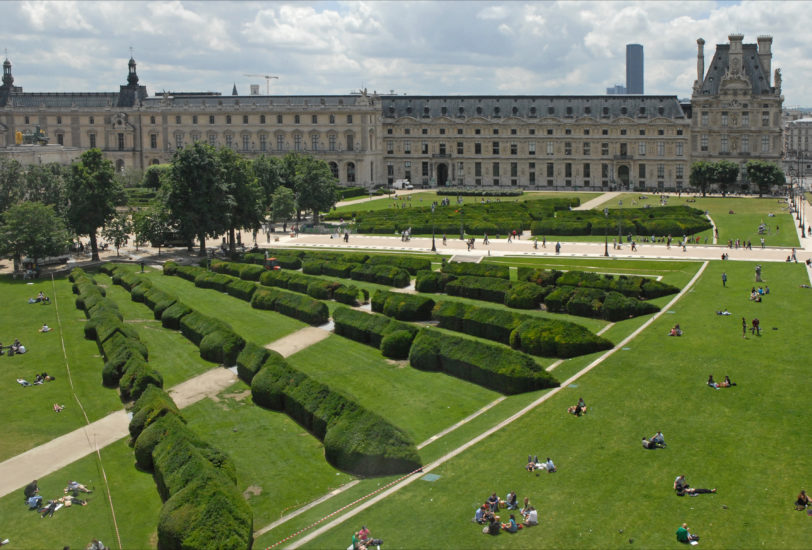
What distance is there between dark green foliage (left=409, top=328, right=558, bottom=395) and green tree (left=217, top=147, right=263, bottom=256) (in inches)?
1806

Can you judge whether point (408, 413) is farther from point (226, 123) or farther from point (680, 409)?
point (226, 123)

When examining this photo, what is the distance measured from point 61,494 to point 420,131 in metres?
135

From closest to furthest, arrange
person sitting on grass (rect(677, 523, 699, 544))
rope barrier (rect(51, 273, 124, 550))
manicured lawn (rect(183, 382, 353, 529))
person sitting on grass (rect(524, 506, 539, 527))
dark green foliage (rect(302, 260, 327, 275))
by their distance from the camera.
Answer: person sitting on grass (rect(677, 523, 699, 544))
person sitting on grass (rect(524, 506, 539, 527))
rope barrier (rect(51, 273, 124, 550))
manicured lawn (rect(183, 382, 353, 529))
dark green foliage (rect(302, 260, 327, 275))

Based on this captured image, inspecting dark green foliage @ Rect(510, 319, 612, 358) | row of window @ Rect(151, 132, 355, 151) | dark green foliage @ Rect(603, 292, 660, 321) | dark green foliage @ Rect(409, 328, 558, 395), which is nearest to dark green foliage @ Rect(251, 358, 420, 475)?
dark green foliage @ Rect(409, 328, 558, 395)

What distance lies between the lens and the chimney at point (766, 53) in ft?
485

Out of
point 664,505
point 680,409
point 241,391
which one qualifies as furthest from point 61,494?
point 680,409

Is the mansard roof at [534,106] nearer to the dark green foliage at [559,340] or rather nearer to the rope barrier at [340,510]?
the dark green foliage at [559,340]

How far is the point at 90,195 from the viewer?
88.1 metres

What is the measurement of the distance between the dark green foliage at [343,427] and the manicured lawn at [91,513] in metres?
7.63

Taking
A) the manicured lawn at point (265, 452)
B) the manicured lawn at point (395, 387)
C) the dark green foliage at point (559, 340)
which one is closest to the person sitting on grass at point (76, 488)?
the manicured lawn at point (265, 452)

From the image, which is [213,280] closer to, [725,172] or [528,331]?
[528,331]

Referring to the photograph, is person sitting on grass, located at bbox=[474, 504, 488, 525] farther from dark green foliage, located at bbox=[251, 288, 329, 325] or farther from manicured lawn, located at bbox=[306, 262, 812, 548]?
dark green foliage, located at bbox=[251, 288, 329, 325]

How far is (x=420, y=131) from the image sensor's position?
163125mm

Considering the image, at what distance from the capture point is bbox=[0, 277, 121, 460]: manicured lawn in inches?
1628
